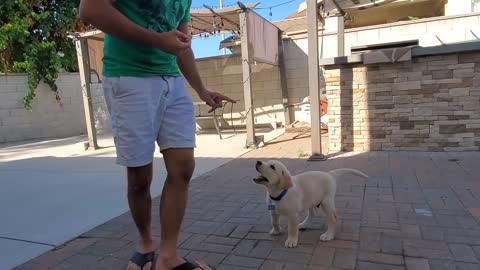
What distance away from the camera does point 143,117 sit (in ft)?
5.62

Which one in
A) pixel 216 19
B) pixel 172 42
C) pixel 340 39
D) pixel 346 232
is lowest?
pixel 346 232

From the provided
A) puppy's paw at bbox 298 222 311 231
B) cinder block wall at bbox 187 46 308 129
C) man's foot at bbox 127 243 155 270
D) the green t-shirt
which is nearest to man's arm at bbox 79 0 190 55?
the green t-shirt

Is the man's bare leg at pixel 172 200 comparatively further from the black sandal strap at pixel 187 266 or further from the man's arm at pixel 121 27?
the man's arm at pixel 121 27

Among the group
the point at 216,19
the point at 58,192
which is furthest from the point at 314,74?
the point at 216,19

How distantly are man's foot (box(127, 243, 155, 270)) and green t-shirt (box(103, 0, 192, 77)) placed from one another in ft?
3.09

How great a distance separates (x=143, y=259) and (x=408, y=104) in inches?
166

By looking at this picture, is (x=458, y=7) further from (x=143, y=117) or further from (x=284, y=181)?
(x=143, y=117)

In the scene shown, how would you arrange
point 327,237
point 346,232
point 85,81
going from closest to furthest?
point 327,237 → point 346,232 → point 85,81

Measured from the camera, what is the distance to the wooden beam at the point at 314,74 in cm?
502

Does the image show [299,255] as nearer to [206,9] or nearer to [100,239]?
[100,239]

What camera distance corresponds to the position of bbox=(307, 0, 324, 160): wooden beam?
16.5 feet

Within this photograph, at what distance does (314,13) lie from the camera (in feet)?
16.5

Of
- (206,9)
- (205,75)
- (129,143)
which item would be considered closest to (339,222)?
(129,143)

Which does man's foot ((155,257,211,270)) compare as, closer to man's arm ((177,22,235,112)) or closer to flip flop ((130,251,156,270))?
flip flop ((130,251,156,270))
